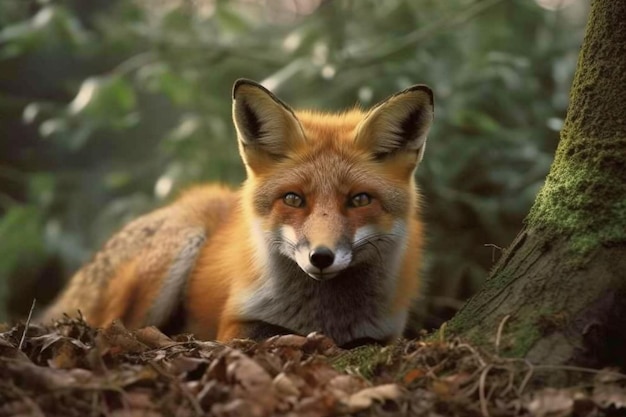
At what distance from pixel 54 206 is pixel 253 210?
4.77 meters

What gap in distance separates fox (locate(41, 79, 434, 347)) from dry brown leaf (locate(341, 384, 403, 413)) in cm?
88

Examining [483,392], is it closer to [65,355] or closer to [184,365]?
[184,365]

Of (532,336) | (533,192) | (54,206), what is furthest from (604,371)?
(54,206)

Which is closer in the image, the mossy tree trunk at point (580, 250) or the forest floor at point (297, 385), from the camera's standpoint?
the forest floor at point (297, 385)

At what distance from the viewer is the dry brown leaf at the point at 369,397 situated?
7.13ft

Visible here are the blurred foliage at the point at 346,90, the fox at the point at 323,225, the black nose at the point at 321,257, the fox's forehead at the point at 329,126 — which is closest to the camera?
the black nose at the point at 321,257

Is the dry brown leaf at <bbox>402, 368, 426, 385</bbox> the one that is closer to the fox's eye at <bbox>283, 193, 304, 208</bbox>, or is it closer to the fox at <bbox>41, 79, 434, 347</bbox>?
the fox at <bbox>41, 79, 434, 347</bbox>

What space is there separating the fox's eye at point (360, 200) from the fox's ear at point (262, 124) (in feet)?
1.44

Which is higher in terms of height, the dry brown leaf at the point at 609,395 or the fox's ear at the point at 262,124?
the fox's ear at the point at 262,124

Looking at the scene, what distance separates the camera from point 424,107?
356 centimetres

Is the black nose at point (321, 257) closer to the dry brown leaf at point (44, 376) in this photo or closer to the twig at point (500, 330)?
the twig at point (500, 330)

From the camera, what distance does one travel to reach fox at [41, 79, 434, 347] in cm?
337

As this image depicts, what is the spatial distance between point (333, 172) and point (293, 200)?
23 cm

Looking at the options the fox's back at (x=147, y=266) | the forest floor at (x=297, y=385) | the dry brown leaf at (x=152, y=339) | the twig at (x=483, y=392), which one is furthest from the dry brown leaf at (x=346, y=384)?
the fox's back at (x=147, y=266)
